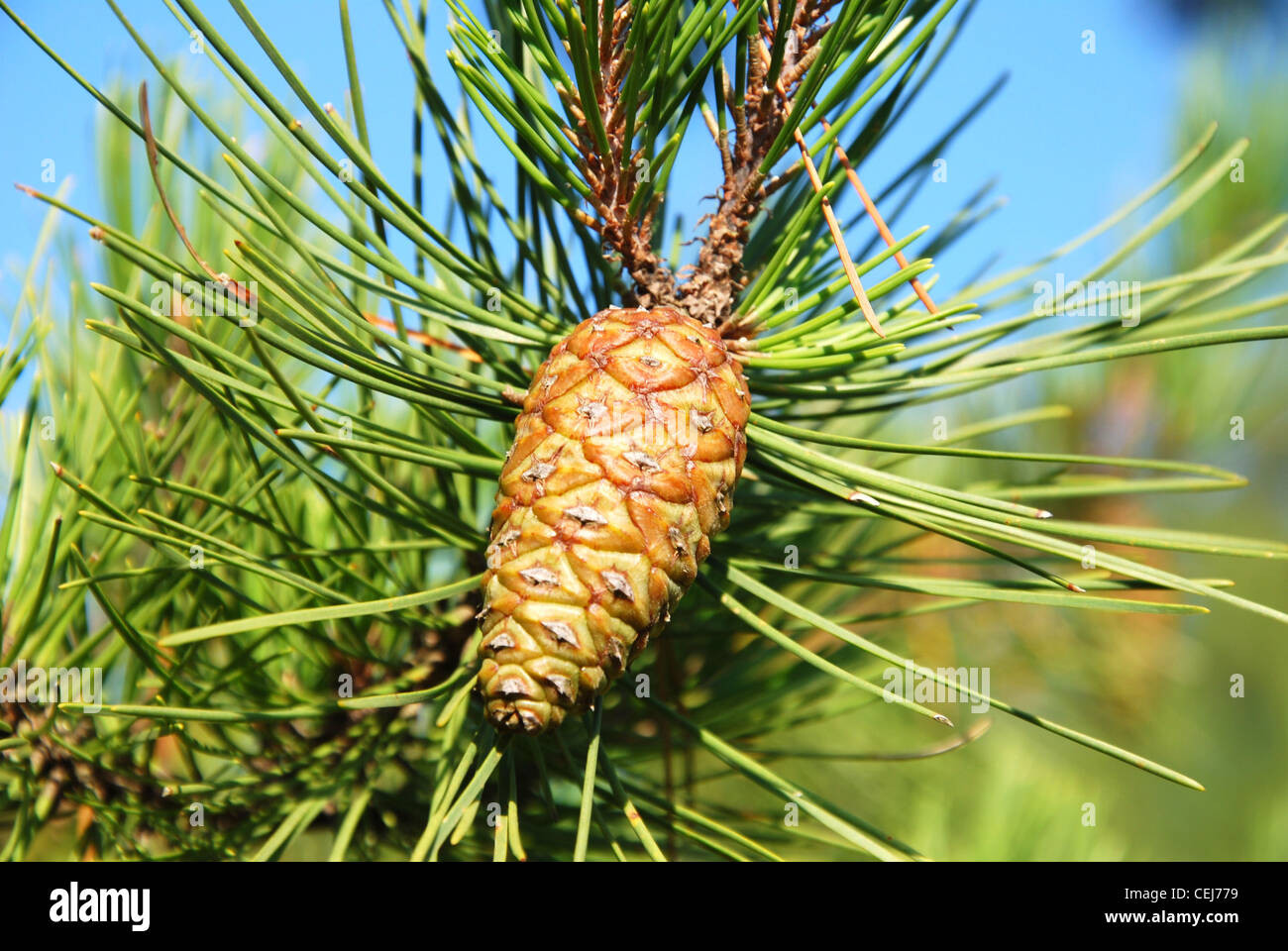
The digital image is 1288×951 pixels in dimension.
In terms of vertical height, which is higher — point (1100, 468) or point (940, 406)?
point (940, 406)

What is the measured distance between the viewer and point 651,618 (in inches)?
16.7

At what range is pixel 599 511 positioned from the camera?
1.35 ft

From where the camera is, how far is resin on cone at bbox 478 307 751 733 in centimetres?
41

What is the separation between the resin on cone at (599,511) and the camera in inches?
16.0

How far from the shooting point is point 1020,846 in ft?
3.26

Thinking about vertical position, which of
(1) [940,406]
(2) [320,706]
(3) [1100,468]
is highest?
(1) [940,406]

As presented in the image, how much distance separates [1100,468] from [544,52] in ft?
3.39

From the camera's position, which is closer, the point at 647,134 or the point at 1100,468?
the point at 647,134
